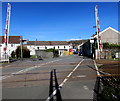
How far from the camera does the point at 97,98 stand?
6535mm

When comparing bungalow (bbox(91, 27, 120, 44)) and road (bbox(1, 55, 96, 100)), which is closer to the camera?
road (bbox(1, 55, 96, 100))

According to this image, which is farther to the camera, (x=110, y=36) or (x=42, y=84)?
(x=110, y=36)

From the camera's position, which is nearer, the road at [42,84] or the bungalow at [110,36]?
the road at [42,84]

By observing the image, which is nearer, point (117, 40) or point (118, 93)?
point (118, 93)

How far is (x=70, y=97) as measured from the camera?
6.79 metres

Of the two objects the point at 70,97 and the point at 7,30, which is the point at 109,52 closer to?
the point at 7,30

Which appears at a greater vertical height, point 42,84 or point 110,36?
point 110,36

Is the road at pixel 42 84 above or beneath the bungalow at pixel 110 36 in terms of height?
beneath

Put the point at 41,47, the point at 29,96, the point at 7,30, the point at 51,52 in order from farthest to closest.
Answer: the point at 41,47
the point at 51,52
the point at 7,30
the point at 29,96

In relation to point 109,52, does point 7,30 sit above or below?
above

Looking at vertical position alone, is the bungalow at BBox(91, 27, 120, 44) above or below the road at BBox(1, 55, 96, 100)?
above

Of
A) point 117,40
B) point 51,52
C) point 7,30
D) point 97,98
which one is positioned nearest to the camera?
point 97,98

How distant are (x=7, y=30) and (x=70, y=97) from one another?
24.2m

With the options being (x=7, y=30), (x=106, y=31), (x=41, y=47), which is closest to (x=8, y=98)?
(x=7, y=30)
